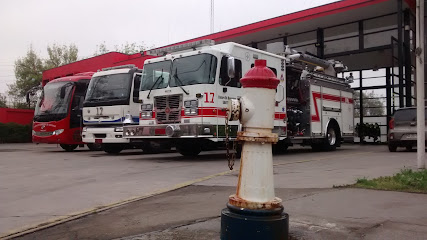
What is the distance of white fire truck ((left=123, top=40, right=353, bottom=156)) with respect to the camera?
10.0 metres

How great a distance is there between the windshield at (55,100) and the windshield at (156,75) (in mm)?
4875

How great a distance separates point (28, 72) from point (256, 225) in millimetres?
47208

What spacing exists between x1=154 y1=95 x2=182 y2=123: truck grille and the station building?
827cm

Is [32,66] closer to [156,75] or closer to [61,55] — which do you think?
[61,55]

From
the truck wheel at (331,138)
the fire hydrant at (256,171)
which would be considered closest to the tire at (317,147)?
the truck wheel at (331,138)

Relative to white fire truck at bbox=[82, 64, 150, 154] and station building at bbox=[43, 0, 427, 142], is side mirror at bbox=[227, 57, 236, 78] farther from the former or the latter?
station building at bbox=[43, 0, 427, 142]

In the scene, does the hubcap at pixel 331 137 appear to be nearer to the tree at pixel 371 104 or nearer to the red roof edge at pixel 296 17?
the red roof edge at pixel 296 17

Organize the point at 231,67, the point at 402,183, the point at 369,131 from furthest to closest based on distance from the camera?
1. the point at 369,131
2. the point at 231,67
3. the point at 402,183

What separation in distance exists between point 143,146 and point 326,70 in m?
7.95

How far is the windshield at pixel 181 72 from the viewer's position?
10109 millimetres

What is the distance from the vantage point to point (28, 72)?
44594 millimetres

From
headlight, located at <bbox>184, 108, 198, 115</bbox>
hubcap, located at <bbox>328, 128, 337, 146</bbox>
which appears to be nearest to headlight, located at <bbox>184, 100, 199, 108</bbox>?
headlight, located at <bbox>184, 108, 198, 115</bbox>

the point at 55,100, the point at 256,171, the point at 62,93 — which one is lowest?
the point at 256,171

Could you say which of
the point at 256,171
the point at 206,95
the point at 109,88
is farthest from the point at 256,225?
the point at 109,88
